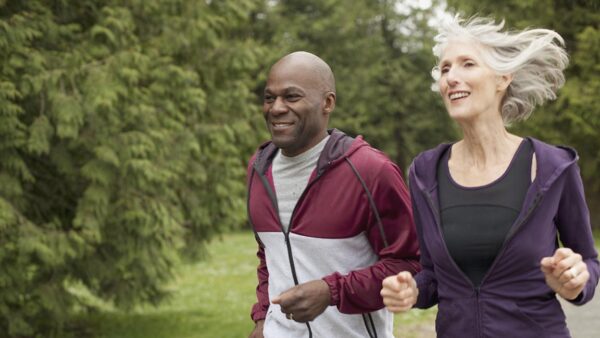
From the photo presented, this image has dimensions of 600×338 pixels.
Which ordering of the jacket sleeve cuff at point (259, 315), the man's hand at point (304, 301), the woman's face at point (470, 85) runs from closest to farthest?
the woman's face at point (470, 85), the man's hand at point (304, 301), the jacket sleeve cuff at point (259, 315)

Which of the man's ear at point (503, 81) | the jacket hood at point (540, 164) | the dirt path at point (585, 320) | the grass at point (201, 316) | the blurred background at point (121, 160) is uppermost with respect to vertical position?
the man's ear at point (503, 81)

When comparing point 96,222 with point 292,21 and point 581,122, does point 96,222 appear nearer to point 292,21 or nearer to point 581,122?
point 581,122

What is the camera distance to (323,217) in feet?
10.4

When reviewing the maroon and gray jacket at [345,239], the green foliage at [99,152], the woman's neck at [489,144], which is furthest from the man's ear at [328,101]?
the green foliage at [99,152]

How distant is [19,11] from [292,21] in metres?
21.8

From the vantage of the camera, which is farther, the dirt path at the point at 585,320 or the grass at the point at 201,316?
the grass at the point at 201,316

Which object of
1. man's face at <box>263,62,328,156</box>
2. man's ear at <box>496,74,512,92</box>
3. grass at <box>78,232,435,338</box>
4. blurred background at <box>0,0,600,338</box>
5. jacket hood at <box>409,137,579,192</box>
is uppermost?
man's ear at <box>496,74,512,92</box>

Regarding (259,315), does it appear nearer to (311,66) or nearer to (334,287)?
(334,287)

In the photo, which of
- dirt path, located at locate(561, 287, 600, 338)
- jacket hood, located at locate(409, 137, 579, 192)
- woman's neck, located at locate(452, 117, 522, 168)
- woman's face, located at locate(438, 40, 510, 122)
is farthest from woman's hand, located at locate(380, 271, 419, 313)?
dirt path, located at locate(561, 287, 600, 338)

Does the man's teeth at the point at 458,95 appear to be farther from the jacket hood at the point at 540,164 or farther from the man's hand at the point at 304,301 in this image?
the man's hand at the point at 304,301

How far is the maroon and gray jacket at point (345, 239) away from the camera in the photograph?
3080 millimetres

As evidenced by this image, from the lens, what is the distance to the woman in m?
2.57

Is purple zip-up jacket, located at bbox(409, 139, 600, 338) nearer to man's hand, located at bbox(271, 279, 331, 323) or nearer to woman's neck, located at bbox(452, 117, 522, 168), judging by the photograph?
woman's neck, located at bbox(452, 117, 522, 168)

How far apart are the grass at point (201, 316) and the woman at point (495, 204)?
20.5ft
